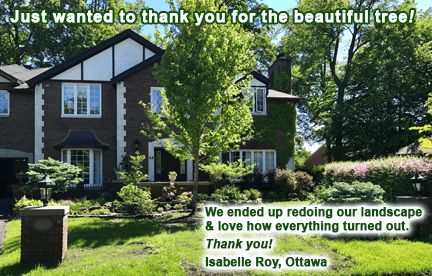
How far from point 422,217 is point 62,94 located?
57.0 feet

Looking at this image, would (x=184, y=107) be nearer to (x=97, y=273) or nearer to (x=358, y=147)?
(x=97, y=273)

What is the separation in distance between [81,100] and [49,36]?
1824 centimetres

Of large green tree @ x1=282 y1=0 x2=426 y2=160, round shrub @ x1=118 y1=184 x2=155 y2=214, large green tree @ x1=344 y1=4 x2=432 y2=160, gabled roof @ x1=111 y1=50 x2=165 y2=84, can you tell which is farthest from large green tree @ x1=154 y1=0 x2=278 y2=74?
round shrub @ x1=118 y1=184 x2=155 y2=214

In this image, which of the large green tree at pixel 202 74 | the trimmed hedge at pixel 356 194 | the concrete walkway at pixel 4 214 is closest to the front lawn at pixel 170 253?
the concrete walkway at pixel 4 214

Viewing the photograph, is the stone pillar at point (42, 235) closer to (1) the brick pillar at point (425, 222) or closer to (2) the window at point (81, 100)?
(1) the brick pillar at point (425, 222)

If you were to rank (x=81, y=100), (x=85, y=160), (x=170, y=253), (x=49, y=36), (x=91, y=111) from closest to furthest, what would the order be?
(x=170, y=253), (x=85, y=160), (x=81, y=100), (x=91, y=111), (x=49, y=36)

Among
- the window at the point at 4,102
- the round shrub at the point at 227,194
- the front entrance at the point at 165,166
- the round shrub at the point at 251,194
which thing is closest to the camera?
the round shrub at the point at 227,194

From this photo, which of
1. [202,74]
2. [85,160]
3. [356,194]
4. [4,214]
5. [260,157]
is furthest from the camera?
[260,157]

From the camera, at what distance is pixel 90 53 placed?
19109 mm

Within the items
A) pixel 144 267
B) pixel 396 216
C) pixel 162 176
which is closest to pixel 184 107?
pixel 144 267

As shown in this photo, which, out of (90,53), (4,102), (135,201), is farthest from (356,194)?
(4,102)

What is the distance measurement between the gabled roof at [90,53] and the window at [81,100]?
0.91 meters

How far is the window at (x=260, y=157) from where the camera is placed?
20484mm

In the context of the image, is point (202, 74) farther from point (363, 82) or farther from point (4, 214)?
point (363, 82)
